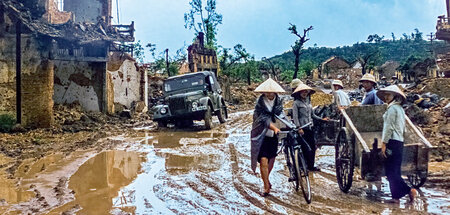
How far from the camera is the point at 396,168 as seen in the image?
5156 mm

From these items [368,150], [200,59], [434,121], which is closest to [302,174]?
[368,150]

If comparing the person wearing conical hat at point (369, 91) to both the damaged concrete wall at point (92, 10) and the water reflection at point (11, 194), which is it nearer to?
the water reflection at point (11, 194)

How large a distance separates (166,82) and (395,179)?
12043mm

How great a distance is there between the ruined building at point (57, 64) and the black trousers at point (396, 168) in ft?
41.6

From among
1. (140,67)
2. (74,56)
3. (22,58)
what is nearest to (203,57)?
(140,67)

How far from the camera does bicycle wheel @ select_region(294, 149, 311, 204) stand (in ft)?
17.8

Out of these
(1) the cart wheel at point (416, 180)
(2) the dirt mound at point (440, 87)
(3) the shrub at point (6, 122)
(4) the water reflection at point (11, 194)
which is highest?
(2) the dirt mound at point (440, 87)

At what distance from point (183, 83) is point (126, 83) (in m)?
7.50

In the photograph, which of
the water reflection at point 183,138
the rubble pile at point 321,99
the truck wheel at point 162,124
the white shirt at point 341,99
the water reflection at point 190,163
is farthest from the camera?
the rubble pile at point 321,99

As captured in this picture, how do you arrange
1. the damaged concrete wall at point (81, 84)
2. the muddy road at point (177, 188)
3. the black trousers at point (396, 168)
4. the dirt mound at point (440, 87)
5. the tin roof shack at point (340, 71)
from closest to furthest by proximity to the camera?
1. the black trousers at point (396, 168)
2. the muddy road at point (177, 188)
3. the dirt mound at point (440, 87)
4. the damaged concrete wall at point (81, 84)
5. the tin roof shack at point (340, 71)

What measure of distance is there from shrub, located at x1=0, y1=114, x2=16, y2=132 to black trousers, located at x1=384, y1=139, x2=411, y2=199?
12.3 meters

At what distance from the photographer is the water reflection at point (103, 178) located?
18.4 feet

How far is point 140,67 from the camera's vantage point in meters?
23.8

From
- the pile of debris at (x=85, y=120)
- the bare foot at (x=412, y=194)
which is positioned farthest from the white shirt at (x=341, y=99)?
the pile of debris at (x=85, y=120)
